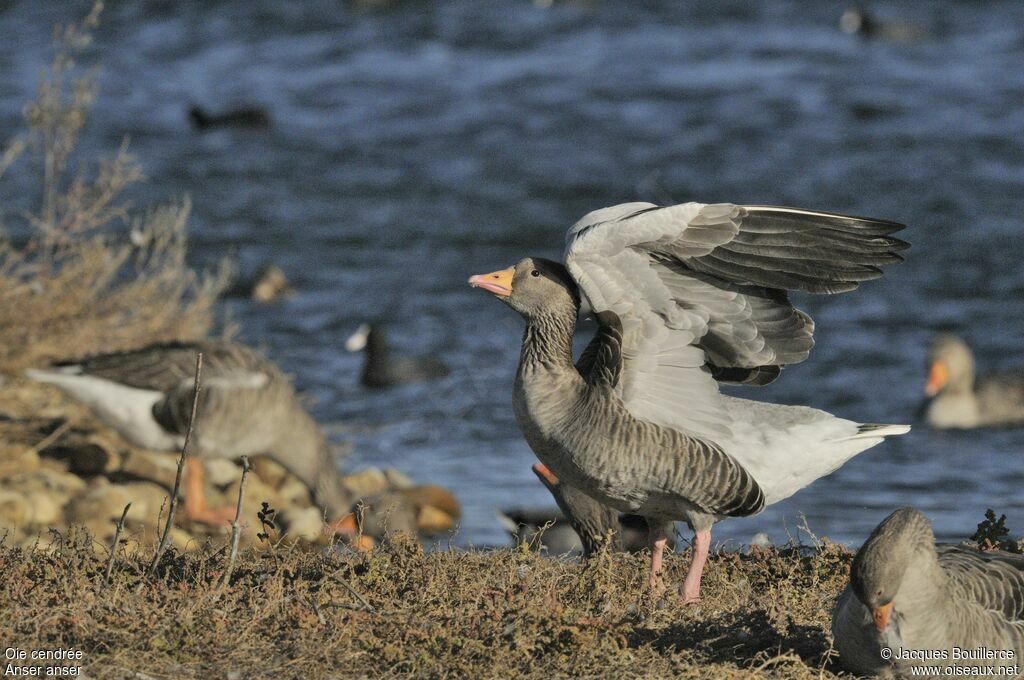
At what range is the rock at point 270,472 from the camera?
1098 centimetres

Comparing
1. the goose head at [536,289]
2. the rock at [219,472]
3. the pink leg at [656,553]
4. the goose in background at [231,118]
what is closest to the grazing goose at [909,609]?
the pink leg at [656,553]

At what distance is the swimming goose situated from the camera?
958 cm

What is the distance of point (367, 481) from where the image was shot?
10938 mm

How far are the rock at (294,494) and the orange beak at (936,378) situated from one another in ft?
17.6

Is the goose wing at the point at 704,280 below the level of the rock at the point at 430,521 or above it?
above

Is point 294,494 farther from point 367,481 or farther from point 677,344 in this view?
point 677,344

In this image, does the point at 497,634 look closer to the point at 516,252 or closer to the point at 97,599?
the point at 97,599

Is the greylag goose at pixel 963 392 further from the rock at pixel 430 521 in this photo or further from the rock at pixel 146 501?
the rock at pixel 146 501

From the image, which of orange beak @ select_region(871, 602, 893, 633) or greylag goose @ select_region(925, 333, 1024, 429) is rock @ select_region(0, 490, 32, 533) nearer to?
orange beak @ select_region(871, 602, 893, 633)

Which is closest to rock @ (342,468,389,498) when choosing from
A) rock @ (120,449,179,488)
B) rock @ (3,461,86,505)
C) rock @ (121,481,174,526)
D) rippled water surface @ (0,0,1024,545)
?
rippled water surface @ (0,0,1024,545)

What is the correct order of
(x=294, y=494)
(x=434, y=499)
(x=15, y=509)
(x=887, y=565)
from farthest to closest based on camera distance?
(x=294, y=494) < (x=434, y=499) < (x=15, y=509) < (x=887, y=565)

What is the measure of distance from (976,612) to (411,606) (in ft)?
6.27

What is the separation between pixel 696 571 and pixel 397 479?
520 cm

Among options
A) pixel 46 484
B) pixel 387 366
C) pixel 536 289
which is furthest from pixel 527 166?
pixel 536 289
